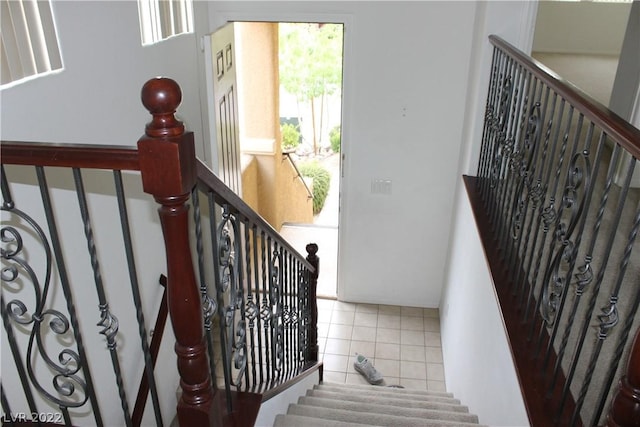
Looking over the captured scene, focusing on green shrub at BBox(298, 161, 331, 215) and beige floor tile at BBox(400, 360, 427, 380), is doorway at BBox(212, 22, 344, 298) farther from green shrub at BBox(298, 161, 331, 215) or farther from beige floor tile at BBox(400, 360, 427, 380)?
beige floor tile at BBox(400, 360, 427, 380)

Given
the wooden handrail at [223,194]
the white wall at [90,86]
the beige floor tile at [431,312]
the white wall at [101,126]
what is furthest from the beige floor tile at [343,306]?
the wooden handrail at [223,194]

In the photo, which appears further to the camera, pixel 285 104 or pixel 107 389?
pixel 285 104

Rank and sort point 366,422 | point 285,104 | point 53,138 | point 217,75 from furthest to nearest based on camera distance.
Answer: point 285,104 → point 217,75 → point 366,422 → point 53,138

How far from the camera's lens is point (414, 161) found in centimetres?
455

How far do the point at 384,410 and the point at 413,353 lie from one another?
1636mm

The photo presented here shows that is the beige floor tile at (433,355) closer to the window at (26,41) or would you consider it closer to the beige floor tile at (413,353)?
the beige floor tile at (413,353)

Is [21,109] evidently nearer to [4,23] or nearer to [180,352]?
[4,23]

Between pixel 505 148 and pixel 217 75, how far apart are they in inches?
97.1

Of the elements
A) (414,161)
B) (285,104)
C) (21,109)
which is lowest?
(285,104)

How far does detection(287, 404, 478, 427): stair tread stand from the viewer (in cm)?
261

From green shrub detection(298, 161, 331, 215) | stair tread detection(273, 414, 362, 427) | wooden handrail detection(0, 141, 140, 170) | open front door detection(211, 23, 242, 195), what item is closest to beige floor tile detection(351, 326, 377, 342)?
open front door detection(211, 23, 242, 195)

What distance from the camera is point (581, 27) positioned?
6984 mm

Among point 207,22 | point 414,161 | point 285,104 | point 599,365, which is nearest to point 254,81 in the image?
point 207,22

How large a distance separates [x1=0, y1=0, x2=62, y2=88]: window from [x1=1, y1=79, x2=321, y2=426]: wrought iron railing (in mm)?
403
